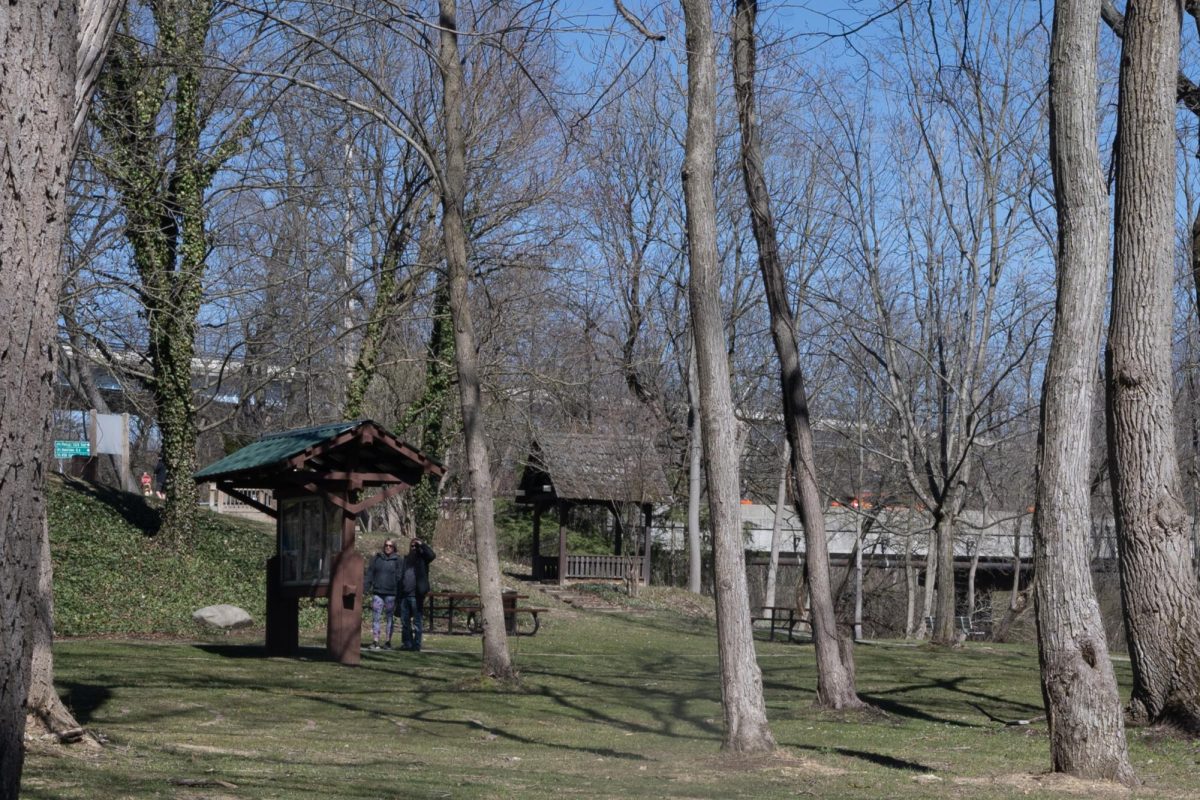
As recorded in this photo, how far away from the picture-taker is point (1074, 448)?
9.29 metres

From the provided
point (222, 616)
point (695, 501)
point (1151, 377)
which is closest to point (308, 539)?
point (222, 616)

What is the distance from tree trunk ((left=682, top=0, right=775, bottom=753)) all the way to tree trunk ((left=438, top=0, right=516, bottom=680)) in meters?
5.46

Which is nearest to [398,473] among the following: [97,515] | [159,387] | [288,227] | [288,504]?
[288,504]

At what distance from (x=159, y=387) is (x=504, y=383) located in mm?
10242

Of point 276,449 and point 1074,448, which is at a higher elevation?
point 276,449

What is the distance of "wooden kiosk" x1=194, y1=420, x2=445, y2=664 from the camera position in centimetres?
1792

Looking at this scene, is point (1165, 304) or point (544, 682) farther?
point (544, 682)

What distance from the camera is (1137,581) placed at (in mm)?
12094

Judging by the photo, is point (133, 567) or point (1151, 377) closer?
point (1151, 377)

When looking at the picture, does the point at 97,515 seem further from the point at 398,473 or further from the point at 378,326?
the point at 398,473

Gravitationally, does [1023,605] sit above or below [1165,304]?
below

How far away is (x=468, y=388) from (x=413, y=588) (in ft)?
19.5

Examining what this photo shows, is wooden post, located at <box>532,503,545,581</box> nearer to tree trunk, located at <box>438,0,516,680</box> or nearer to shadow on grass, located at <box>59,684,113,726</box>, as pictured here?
tree trunk, located at <box>438,0,516,680</box>

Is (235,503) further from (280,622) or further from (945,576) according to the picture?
(945,576)
